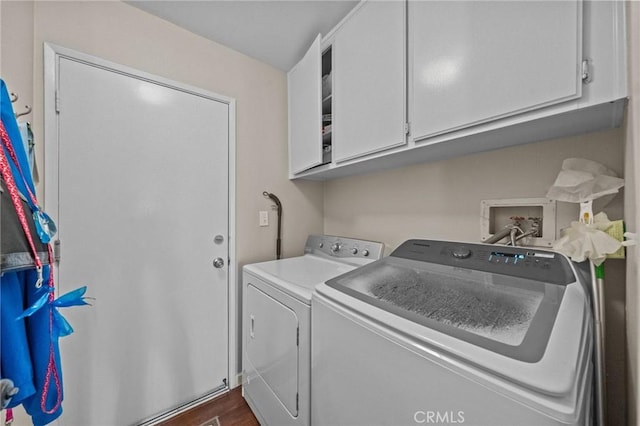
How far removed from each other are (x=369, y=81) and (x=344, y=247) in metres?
1.14

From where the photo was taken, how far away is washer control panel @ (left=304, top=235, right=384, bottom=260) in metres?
1.64

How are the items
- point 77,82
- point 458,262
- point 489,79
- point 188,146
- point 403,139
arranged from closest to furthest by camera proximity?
point 489,79 → point 458,262 → point 403,139 → point 77,82 → point 188,146

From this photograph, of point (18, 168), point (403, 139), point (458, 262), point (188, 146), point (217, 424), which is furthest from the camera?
point (188, 146)

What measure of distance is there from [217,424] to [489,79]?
2401mm

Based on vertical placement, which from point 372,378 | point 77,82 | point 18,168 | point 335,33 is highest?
point 335,33

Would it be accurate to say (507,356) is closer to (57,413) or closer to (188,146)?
(57,413)

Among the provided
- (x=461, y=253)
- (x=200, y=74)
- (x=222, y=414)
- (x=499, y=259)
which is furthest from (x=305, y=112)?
(x=222, y=414)

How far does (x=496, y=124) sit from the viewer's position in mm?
926

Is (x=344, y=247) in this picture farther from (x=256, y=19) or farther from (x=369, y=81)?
(x=256, y=19)

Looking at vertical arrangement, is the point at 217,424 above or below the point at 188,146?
below

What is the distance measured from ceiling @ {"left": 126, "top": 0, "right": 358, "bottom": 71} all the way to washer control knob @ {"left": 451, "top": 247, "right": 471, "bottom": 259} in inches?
62.0

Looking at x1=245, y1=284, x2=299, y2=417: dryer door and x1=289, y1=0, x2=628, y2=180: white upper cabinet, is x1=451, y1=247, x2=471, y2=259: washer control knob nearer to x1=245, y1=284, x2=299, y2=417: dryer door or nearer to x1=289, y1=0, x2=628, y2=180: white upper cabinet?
x1=289, y1=0, x2=628, y2=180: white upper cabinet

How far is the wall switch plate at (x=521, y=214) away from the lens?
1118mm

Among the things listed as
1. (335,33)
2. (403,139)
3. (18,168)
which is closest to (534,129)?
(403,139)
